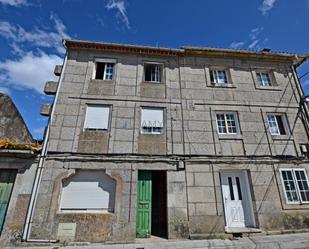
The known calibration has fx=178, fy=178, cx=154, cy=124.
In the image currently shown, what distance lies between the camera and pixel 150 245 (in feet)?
19.8

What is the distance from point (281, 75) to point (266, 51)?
1594 mm

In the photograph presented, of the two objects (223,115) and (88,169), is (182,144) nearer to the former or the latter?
(223,115)

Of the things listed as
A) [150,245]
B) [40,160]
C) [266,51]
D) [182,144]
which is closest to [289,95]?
[266,51]

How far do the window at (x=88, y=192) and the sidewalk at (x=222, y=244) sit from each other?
4.02 feet

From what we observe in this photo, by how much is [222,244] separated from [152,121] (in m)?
5.38

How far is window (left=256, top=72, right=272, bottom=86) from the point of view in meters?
9.89

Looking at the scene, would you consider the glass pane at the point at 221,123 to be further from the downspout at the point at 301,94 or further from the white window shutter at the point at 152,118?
the downspout at the point at 301,94

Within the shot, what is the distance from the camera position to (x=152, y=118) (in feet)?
27.4

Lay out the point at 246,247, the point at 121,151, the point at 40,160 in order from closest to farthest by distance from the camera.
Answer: the point at 246,247
the point at 40,160
the point at 121,151

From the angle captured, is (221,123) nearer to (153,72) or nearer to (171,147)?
(171,147)

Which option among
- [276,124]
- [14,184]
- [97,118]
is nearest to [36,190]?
[14,184]

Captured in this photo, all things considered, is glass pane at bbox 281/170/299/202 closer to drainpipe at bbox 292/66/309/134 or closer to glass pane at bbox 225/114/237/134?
glass pane at bbox 225/114/237/134

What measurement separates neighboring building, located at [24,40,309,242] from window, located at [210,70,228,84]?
8 cm

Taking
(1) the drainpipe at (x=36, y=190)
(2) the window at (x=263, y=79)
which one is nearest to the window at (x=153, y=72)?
(1) the drainpipe at (x=36, y=190)
